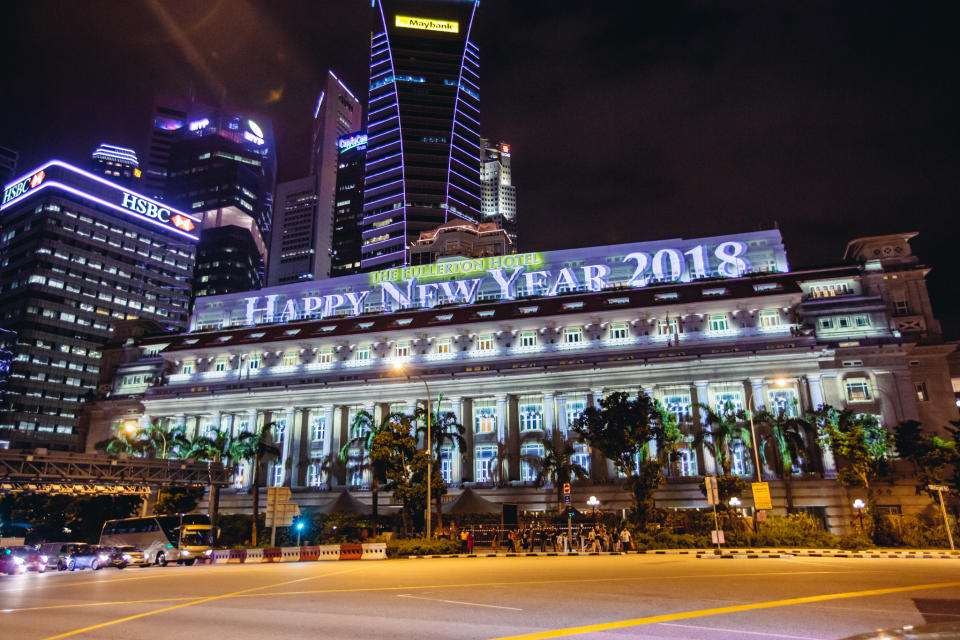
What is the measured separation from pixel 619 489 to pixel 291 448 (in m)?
38.9

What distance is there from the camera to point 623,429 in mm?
48000

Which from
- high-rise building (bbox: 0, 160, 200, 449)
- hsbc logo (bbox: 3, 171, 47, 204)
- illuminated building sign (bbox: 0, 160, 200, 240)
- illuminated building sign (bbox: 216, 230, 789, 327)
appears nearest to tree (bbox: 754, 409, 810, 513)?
illuminated building sign (bbox: 216, 230, 789, 327)

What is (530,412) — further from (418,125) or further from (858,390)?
(418,125)

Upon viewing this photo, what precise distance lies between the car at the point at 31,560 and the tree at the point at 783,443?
56016mm

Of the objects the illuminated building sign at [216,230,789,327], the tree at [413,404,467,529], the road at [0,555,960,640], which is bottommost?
the road at [0,555,960,640]

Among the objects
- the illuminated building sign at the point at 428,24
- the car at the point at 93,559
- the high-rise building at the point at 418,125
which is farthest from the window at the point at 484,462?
the illuminated building sign at the point at 428,24

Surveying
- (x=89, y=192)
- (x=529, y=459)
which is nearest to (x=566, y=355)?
(x=529, y=459)

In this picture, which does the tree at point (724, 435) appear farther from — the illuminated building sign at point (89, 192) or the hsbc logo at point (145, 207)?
the hsbc logo at point (145, 207)

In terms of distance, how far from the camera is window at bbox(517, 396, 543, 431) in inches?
2721

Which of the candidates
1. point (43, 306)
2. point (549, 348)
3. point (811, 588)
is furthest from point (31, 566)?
point (43, 306)

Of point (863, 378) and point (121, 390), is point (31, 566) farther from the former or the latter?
point (863, 378)

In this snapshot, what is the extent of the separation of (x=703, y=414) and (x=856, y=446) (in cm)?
1601

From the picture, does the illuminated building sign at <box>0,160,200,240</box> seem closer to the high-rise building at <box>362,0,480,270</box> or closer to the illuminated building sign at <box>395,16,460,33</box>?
the high-rise building at <box>362,0,480,270</box>

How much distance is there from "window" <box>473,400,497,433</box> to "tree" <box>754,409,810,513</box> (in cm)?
2780
